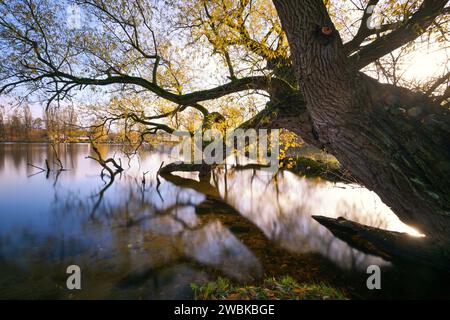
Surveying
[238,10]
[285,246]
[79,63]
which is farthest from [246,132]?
[79,63]

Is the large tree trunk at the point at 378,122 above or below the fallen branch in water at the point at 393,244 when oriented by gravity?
above

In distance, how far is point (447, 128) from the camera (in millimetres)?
2750

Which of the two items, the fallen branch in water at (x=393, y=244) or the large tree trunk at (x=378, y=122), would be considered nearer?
the large tree trunk at (x=378, y=122)

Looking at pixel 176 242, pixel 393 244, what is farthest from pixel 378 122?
pixel 176 242

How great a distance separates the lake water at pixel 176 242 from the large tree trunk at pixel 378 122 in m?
2.85

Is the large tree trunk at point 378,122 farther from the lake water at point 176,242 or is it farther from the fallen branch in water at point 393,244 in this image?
the lake water at point 176,242

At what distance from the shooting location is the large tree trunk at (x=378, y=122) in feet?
8.91

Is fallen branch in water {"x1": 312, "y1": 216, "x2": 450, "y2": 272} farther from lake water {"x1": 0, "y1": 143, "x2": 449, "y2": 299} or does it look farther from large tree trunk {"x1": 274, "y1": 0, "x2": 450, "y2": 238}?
large tree trunk {"x1": 274, "y1": 0, "x2": 450, "y2": 238}

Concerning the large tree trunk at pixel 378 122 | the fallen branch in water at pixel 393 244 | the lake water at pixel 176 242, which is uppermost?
the large tree trunk at pixel 378 122

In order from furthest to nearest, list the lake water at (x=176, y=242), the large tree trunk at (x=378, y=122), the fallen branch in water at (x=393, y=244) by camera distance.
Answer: the lake water at (x=176, y=242) < the fallen branch in water at (x=393, y=244) < the large tree trunk at (x=378, y=122)

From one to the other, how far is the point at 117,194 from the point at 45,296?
9985 mm

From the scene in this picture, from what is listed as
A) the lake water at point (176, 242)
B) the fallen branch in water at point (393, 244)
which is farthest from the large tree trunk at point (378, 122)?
the lake water at point (176, 242)

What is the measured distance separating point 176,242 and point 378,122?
251 inches
